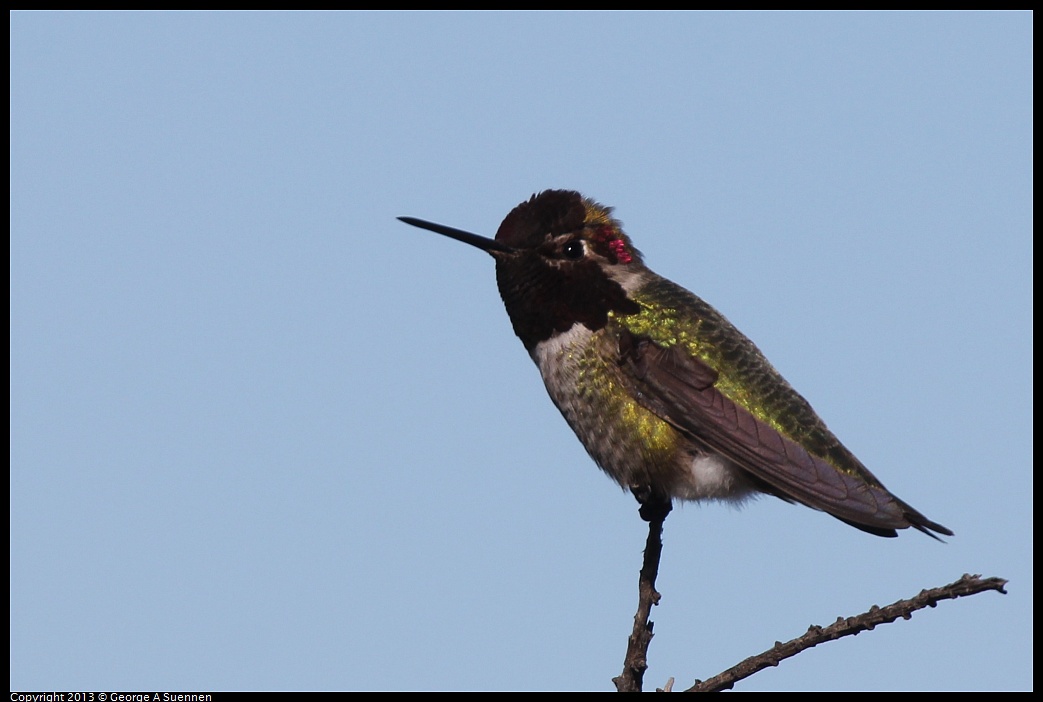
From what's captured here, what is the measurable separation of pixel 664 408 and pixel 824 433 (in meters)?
0.95

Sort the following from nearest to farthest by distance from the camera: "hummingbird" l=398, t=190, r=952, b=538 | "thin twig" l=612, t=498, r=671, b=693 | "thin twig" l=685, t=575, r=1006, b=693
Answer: "thin twig" l=685, t=575, r=1006, b=693
"thin twig" l=612, t=498, r=671, b=693
"hummingbird" l=398, t=190, r=952, b=538

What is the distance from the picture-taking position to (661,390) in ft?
20.2

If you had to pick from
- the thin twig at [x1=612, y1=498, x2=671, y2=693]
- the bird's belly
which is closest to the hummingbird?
the bird's belly

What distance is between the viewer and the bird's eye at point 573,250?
6.82 m

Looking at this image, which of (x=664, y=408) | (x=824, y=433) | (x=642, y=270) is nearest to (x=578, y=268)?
(x=642, y=270)

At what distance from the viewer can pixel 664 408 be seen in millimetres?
6152

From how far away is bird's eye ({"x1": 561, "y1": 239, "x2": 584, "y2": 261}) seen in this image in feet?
22.4

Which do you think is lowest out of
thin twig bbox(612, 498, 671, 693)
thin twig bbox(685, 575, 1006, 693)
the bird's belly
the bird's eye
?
thin twig bbox(685, 575, 1006, 693)

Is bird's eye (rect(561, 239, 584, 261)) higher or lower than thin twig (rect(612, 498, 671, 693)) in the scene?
higher

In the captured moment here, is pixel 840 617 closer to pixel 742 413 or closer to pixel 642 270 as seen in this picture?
pixel 742 413

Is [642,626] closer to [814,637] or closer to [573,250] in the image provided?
[814,637]

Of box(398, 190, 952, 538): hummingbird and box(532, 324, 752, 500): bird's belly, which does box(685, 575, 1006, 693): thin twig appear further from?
box(532, 324, 752, 500): bird's belly

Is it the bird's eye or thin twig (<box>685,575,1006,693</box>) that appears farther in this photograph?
the bird's eye

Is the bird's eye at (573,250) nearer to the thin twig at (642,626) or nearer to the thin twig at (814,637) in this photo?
the thin twig at (642,626)
